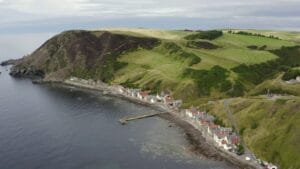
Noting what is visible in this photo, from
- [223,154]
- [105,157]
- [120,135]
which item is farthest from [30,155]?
[223,154]

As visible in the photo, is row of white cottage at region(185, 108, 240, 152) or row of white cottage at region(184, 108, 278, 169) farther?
Answer: row of white cottage at region(185, 108, 240, 152)

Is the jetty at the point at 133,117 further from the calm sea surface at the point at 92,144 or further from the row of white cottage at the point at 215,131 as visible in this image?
the row of white cottage at the point at 215,131

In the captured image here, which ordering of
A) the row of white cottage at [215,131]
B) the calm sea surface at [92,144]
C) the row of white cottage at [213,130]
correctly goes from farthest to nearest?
the row of white cottage at [213,130]
the row of white cottage at [215,131]
the calm sea surface at [92,144]

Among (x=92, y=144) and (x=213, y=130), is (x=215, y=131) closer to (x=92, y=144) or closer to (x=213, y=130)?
(x=213, y=130)

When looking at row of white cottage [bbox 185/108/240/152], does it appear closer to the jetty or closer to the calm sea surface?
the calm sea surface

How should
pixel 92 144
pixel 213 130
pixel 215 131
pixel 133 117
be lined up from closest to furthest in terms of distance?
pixel 215 131 → pixel 92 144 → pixel 213 130 → pixel 133 117

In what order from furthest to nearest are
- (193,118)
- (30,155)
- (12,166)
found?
(193,118) → (30,155) → (12,166)

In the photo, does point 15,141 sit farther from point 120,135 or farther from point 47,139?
point 120,135

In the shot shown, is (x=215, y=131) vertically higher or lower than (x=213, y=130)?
higher

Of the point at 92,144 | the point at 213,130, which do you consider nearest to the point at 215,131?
the point at 213,130

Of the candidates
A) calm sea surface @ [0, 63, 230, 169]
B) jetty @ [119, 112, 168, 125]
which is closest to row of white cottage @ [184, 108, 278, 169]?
calm sea surface @ [0, 63, 230, 169]

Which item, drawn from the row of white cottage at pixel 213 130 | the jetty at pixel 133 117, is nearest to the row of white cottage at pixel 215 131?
the row of white cottage at pixel 213 130
